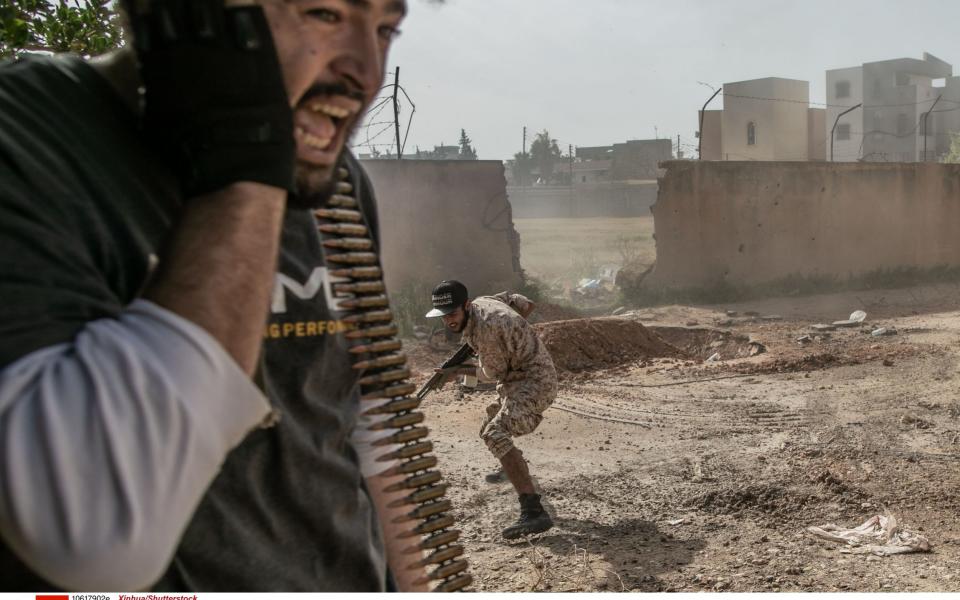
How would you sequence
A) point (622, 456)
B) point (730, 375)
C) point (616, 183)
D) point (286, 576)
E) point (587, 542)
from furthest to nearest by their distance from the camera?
point (616, 183) → point (730, 375) → point (622, 456) → point (587, 542) → point (286, 576)

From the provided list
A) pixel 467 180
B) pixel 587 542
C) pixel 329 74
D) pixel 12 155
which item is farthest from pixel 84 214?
Answer: pixel 467 180

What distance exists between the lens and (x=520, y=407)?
7258 millimetres

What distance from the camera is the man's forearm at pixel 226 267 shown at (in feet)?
2.68

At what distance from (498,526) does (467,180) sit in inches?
418

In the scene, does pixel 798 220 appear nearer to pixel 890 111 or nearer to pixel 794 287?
pixel 794 287

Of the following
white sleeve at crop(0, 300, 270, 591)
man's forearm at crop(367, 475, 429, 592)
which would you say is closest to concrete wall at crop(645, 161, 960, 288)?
man's forearm at crop(367, 475, 429, 592)

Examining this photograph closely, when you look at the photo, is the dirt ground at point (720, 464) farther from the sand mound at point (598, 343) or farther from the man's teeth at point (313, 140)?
the man's teeth at point (313, 140)

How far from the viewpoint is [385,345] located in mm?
1557

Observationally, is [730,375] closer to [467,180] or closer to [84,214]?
[467,180]

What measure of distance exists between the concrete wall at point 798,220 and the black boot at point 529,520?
1182 centimetres

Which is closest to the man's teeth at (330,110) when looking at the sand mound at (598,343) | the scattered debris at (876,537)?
the scattered debris at (876,537)

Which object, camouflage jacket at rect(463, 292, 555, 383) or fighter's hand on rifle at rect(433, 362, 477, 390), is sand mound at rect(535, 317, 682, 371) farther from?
camouflage jacket at rect(463, 292, 555, 383)

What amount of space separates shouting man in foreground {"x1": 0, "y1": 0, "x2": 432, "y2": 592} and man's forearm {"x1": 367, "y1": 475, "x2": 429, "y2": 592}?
1.11ft

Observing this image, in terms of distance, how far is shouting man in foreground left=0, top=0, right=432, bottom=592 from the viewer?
0.73 meters
